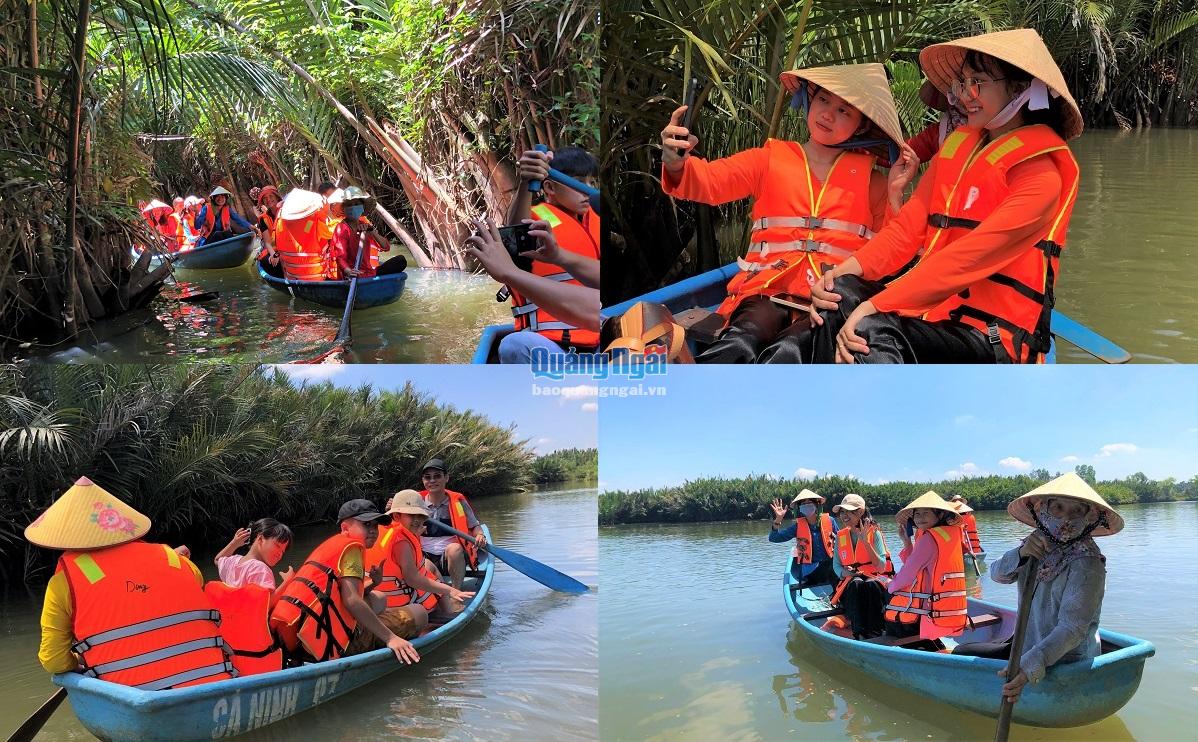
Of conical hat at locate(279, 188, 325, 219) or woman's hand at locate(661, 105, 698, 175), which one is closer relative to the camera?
woman's hand at locate(661, 105, 698, 175)

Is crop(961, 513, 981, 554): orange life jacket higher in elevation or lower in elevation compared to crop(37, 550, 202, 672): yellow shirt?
lower

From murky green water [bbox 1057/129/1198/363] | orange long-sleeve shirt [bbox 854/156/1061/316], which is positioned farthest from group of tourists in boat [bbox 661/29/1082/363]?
murky green water [bbox 1057/129/1198/363]

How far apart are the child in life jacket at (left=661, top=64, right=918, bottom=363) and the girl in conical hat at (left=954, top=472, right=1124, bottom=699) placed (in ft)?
2.40

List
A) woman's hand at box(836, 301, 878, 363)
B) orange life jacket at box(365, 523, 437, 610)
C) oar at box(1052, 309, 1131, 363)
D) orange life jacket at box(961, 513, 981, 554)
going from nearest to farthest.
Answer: woman's hand at box(836, 301, 878, 363) < oar at box(1052, 309, 1131, 363) < orange life jacket at box(365, 523, 437, 610) < orange life jacket at box(961, 513, 981, 554)

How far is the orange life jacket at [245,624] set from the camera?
219 cm

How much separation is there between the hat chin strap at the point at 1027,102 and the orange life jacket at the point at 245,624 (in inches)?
82.3

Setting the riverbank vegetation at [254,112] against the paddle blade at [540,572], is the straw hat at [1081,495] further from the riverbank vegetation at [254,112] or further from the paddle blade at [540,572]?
the paddle blade at [540,572]

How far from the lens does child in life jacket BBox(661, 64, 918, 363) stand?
184cm

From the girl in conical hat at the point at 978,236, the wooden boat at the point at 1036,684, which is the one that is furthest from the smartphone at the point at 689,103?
the wooden boat at the point at 1036,684

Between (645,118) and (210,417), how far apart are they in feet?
6.11

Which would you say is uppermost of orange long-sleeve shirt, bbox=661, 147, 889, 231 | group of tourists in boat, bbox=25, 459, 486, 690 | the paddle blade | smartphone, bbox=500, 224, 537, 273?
orange long-sleeve shirt, bbox=661, 147, 889, 231

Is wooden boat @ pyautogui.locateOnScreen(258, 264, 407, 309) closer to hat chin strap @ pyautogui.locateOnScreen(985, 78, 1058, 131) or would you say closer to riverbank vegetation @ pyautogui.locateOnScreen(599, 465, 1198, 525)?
riverbank vegetation @ pyautogui.locateOnScreen(599, 465, 1198, 525)

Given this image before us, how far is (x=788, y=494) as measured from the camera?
348 centimetres

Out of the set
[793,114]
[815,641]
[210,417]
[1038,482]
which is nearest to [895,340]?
[793,114]
